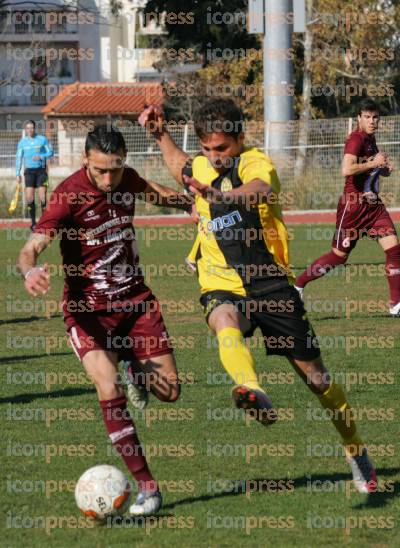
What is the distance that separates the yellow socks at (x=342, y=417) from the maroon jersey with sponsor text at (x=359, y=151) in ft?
19.9

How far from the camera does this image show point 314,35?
4031cm

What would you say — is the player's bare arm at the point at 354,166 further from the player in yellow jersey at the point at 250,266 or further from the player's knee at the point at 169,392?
the player's knee at the point at 169,392

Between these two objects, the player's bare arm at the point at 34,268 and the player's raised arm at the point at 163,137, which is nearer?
the player's bare arm at the point at 34,268

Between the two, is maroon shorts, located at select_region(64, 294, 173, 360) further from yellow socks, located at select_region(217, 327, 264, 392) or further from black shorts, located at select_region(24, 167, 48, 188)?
black shorts, located at select_region(24, 167, 48, 188)

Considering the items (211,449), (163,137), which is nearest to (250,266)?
(163,137)

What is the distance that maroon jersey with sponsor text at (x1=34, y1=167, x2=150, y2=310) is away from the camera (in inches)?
231

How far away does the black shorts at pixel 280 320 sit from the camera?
19.1ft

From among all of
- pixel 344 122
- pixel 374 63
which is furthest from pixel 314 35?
pixel 344 122

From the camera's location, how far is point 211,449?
6.99 metres

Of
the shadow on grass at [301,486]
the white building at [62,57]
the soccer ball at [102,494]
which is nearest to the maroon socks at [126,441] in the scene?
the soccer ball at [102,494]

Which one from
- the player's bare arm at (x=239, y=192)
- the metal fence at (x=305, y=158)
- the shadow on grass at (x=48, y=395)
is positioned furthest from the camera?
the metal fence at (x=305, y=158)

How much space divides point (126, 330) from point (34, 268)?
31.6 inches

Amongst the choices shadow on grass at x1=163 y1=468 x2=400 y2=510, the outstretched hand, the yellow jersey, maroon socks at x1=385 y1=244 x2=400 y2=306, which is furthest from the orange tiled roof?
the outstretched hand

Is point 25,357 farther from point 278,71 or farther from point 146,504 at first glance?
point 278,71
